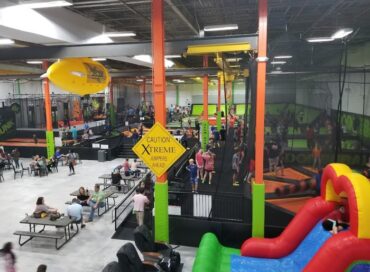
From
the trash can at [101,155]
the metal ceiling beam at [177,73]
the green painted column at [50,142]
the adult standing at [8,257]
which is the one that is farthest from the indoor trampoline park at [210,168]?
the metal ceiling beam at [177,73]

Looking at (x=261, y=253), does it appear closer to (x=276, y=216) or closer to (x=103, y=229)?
(x=276, y=216)

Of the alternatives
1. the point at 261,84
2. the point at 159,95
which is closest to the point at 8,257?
the point at 159,95

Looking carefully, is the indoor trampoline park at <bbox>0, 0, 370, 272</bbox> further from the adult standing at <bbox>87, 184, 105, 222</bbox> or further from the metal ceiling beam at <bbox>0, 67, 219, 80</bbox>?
the metal ceiling beam at <bbox>0, 67, 219, 80</bbox>

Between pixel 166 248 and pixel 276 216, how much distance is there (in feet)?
9.10

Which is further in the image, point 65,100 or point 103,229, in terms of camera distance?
point 65,100

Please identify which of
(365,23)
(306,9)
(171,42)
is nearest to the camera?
(171,42)

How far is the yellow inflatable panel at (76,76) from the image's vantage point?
20.4 ft

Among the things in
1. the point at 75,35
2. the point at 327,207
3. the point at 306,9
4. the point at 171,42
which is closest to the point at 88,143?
the point at 75,35

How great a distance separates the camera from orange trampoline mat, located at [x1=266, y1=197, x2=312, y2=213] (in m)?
7.74

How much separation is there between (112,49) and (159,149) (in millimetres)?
2891

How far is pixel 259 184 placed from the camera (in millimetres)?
7234

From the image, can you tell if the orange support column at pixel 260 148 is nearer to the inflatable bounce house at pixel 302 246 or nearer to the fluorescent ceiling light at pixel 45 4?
the inflatable bounce house at pixel 302 246

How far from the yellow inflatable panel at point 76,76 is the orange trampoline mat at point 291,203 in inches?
203

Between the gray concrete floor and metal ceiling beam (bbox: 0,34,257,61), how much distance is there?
457cm
